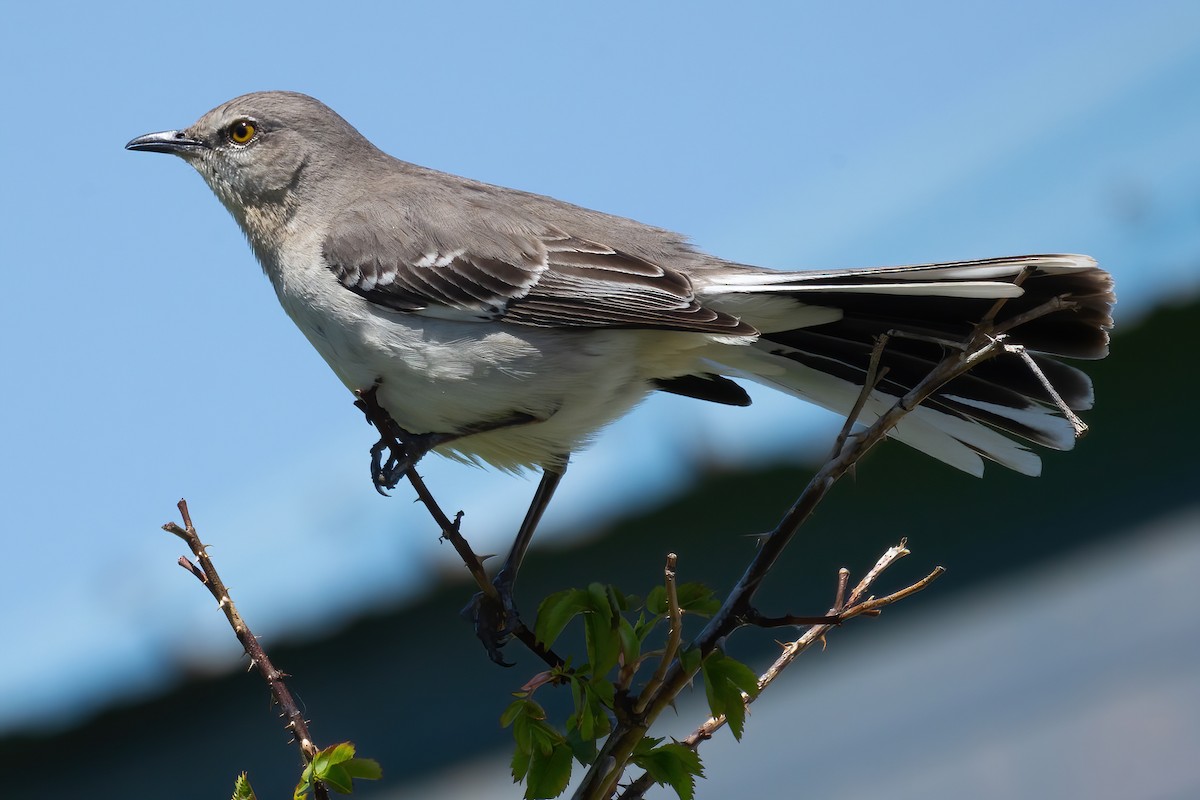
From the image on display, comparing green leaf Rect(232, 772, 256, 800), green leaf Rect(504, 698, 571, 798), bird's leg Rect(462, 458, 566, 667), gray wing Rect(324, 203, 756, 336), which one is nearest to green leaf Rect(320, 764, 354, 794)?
green leaf Rect(232, 772, 256, 800)

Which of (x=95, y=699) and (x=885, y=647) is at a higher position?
(x=95, y=699)

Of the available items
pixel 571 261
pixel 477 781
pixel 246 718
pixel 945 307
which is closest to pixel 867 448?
pixel 945 307

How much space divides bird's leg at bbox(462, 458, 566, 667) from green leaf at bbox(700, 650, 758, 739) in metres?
0.85

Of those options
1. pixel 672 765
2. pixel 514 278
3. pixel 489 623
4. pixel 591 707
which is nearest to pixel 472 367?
pixel 514 278

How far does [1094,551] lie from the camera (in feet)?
24.3

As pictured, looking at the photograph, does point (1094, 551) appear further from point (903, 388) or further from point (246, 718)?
point (246, 718)

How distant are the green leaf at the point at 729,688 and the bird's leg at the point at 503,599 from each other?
2.79 ft

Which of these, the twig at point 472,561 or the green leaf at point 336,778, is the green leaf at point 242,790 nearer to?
the green leaf at point 336,778

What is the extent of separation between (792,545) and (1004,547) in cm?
129

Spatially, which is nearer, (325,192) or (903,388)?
(903,388)

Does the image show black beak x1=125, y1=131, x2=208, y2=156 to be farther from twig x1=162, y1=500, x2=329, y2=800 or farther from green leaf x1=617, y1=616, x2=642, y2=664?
green leaf x1=617, y1=616, x2=642, y2=664

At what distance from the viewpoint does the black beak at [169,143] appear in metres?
4.90

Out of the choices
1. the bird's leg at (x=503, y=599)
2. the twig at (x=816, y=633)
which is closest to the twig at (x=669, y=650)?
the twig at (x=816, y=633)

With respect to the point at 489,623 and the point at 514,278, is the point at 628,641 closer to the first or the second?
the point at 489,623
